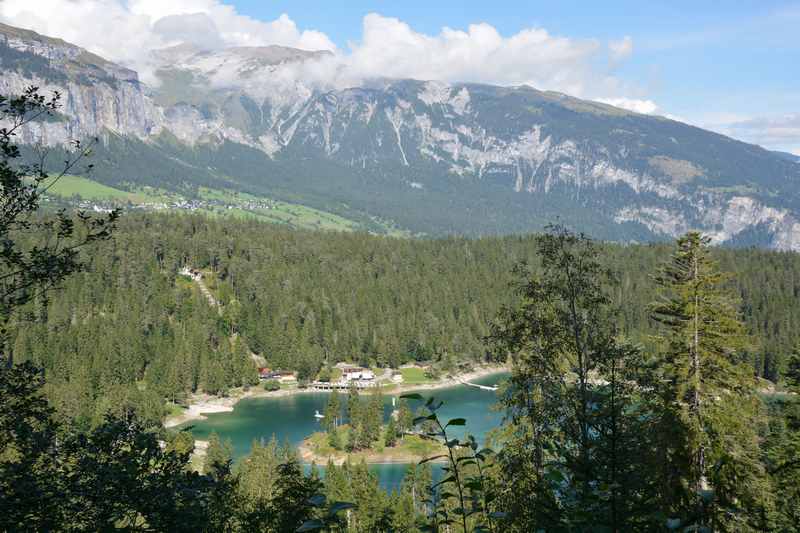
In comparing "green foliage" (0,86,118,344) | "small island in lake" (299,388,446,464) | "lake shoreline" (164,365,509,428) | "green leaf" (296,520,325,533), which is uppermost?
"green foliage" (0,86,118,344)

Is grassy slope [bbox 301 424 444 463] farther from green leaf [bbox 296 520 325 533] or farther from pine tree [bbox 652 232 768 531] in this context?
green leaf [bbox 296 520 325 533]

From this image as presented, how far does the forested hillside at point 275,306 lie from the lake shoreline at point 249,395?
7.65 ft

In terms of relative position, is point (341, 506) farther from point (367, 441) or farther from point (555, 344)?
point (367, 441)

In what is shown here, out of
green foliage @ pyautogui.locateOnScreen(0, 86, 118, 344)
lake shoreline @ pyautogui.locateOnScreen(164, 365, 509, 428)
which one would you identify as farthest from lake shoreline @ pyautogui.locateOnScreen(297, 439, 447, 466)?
green foliage @ pyautogui.locateOnScreen(0, 86, 118, 344)

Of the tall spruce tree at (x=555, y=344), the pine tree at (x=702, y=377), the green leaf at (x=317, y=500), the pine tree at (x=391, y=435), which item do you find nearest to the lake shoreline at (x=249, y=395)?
the pine tree at (x=391, y=435)

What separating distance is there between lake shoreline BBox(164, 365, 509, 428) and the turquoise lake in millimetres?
1428

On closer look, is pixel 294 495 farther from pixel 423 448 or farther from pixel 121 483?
pixel 423 448

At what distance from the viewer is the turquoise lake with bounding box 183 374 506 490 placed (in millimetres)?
65625

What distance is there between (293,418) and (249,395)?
15.7 meters

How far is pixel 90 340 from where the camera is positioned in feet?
289

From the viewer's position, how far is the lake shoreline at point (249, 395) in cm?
7900

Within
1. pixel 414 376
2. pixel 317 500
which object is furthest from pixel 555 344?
pixel 414 376

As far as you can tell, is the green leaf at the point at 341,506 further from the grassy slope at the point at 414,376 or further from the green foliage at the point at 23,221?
the grassy slope at the point at 414,376

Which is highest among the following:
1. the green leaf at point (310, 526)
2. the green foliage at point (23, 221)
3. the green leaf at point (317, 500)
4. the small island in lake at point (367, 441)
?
the green foliage at point (23, 221)
